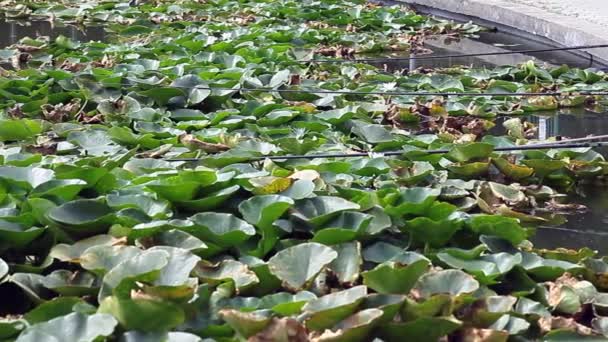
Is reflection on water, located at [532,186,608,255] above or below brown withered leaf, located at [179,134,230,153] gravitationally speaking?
below

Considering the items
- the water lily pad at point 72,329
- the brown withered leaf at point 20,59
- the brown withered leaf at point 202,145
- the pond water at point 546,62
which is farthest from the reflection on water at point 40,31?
the water lily pad at point 72,329

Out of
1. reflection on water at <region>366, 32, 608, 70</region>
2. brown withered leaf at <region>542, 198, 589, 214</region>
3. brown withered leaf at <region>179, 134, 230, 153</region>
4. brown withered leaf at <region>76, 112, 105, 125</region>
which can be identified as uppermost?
brown withered leaf at <region>179, 134, 230, 153</region>

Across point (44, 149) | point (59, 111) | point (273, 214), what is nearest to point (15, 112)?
point (59, 111)

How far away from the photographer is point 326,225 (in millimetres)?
1854

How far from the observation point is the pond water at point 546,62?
2.21m

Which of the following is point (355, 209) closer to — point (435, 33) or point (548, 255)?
point (548, 255)

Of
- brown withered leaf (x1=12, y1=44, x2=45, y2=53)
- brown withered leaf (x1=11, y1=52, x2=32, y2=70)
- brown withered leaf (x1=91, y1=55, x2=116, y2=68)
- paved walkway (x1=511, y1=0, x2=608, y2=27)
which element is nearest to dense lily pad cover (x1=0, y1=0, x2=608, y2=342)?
brown withered leaf (x1=91, y1=55, x2=116, y2=68)

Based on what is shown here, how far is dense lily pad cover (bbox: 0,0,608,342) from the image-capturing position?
1.49 meters

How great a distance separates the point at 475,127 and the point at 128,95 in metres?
1.08

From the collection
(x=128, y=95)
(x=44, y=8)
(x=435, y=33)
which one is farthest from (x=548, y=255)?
(x=44, y=8)

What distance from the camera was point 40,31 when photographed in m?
4.98

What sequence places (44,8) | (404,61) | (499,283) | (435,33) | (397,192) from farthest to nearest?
(44,8), (435,33), (404,61), (397,192), (499,283)

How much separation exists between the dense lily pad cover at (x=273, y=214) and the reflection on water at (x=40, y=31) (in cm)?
137

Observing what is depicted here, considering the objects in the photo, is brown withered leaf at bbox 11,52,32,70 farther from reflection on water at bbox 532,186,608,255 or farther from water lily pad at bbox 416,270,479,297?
water lily pad at bbox 416,270,479,297
